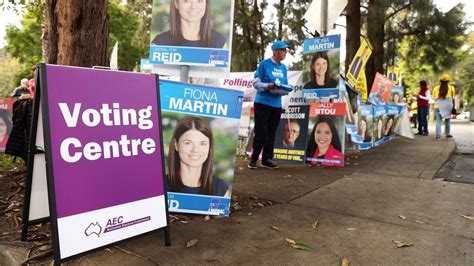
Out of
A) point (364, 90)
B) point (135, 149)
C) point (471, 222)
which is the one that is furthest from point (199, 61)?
point (364, 90)

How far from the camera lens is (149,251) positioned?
279cm

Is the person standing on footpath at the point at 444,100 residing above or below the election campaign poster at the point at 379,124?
above

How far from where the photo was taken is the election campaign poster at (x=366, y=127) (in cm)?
846

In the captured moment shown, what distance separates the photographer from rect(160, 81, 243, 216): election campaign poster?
3479 millimetres

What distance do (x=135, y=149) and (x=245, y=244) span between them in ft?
3.59

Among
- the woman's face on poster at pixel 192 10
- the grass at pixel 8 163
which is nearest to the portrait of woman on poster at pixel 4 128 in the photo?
the grass at pixel 8 163

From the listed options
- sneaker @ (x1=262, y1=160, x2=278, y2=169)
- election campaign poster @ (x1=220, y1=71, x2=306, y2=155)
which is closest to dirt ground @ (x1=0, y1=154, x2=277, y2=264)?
sneaker @ (x1=262, y1=160, x2=278, y2=169)

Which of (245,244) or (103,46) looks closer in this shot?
(245,244)

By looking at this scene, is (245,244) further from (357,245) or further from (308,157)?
(308,157)

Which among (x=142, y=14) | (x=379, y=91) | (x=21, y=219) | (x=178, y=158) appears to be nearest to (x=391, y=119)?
(x=379, y=91)

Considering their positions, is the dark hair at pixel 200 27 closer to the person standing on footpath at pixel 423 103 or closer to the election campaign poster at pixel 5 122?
the election campaign poster at pixel 5 122

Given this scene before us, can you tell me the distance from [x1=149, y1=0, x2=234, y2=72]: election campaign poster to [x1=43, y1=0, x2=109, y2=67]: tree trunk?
2.25 ft

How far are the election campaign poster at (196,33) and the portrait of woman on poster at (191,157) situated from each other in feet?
2.64

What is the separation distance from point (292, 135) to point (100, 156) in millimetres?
4517
